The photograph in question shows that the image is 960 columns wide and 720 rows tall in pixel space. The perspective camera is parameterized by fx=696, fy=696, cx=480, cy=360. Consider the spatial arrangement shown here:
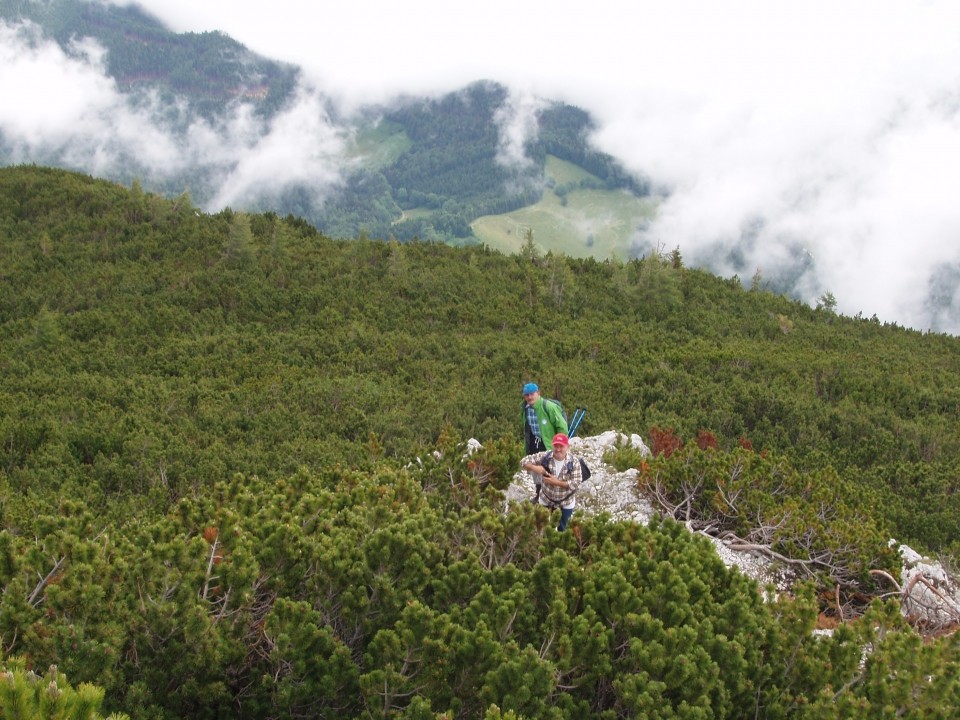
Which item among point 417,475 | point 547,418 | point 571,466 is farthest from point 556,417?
point 417,475

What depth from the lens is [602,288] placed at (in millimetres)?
27250

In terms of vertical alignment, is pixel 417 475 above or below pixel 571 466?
below

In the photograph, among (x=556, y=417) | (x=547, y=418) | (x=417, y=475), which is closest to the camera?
(x=417, y=475)

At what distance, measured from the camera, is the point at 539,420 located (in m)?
8.73

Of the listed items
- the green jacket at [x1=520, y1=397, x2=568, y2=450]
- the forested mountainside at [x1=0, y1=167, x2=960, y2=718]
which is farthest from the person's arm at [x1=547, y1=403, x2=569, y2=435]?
the forested mountainside at [x1=0, y1=167, x2=960, y2=718]

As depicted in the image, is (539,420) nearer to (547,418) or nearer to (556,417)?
(547,418)

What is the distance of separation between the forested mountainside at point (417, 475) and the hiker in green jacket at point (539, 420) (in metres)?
0.53

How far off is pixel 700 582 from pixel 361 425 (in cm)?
1038

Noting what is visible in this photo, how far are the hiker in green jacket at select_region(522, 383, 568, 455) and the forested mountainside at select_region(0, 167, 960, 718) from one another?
0.53 metres

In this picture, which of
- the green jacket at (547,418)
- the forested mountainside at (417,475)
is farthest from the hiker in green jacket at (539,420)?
the forested mountainside at (417,475)

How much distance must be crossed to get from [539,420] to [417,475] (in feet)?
5.74

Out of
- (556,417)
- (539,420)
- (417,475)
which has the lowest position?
(417,475)

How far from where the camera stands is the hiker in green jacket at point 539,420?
27.9 feet

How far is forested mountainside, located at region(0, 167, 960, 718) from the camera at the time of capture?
418cm
